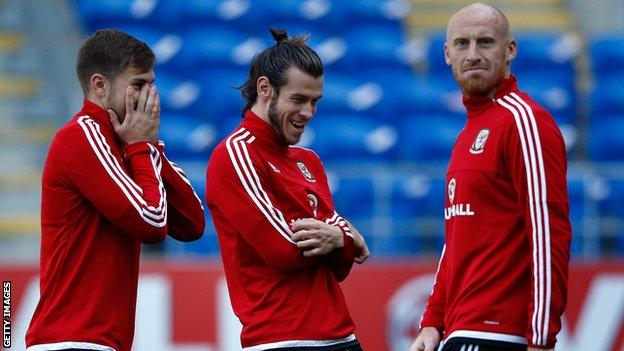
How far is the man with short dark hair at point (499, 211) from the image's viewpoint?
462 cm

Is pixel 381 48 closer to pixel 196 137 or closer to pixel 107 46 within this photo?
pixel 196 137

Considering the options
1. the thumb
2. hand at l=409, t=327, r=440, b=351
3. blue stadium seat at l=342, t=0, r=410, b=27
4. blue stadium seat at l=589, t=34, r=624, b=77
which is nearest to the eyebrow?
the thumb

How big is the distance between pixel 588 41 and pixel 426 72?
6.75 feet

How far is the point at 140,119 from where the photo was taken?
4945 millimetres

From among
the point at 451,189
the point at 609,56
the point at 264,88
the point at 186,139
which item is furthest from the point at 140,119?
the point at 609,56

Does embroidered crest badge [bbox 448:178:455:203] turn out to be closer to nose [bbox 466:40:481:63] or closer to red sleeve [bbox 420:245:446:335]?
red sleeve [bbox 420:245:446:335]

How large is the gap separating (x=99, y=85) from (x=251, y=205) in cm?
73

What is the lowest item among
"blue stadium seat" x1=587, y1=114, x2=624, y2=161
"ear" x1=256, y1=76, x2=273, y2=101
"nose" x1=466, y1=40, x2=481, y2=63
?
"ear" x1=256, y1=76, x2=273, y2=101

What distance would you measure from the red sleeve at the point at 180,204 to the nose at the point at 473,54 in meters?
1.20

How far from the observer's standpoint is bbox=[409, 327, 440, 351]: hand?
513cm

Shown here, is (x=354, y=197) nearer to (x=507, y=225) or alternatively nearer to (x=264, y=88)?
(x=264, y=88)

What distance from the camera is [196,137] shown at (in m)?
11.5

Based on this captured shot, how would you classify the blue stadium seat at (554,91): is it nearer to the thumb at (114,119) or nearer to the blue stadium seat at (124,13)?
the blue stadium seat at (124,13)

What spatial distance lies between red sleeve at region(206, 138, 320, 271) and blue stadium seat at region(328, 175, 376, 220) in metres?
5.65
